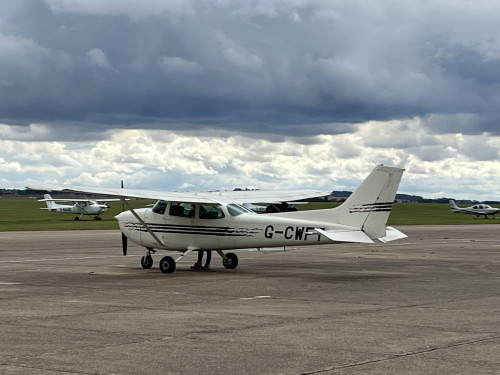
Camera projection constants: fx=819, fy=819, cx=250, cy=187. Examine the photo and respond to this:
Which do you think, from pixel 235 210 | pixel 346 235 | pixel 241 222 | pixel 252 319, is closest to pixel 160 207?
pixel 235 210

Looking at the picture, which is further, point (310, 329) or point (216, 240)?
point (216, 240)

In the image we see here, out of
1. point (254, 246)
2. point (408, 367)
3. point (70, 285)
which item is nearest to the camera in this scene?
point (408, 367)

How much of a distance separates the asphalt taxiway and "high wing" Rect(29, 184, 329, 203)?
217 centimetres

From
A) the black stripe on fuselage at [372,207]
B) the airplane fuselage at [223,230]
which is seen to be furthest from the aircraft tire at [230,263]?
the black stripe on fuselage at [372,207]

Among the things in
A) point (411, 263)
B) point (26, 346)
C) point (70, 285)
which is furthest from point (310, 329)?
point (411, 263)

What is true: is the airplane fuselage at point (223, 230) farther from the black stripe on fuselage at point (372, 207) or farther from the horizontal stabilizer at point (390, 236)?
the horizontal stabilizer at point (390, 236)

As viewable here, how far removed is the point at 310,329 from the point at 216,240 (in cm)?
1145

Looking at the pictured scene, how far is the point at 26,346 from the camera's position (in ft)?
35.5

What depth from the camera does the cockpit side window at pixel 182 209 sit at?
24.0 meters

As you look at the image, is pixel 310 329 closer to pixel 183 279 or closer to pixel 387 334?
pixel 387 334

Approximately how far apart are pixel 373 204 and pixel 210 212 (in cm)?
477

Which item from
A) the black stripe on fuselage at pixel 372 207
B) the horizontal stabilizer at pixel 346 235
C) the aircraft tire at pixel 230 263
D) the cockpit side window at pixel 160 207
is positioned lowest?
the aircraft tire at pixel 230 263

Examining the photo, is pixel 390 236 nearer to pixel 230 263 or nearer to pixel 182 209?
pixel 230 263

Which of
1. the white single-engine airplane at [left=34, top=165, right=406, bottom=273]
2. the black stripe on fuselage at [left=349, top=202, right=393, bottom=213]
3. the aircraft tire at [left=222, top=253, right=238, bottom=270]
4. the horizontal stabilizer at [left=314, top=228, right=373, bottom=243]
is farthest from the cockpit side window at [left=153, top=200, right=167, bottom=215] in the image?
the black stripe on fuselage at [left=349, top=202, right=393, bottom=213]
